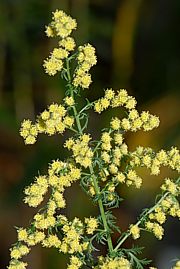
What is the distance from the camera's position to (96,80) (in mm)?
3000

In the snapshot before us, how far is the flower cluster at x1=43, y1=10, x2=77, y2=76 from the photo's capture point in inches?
36.4

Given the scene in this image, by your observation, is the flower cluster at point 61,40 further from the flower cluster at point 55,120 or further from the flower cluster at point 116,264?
the flower cluster at point 116,264

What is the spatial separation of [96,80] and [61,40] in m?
2.07

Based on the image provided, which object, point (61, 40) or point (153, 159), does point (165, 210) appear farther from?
point (61, 40)

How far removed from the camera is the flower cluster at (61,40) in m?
0.92

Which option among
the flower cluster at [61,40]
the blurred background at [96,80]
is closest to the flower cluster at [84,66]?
the flower cluster at [61,40]

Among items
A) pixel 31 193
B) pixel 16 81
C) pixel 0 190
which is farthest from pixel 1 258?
pixel 31 193

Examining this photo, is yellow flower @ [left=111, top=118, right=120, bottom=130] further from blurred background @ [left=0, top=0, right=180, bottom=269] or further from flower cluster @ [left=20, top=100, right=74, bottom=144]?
blurred background @ [left=0, top=0, right=180, bottom=269]

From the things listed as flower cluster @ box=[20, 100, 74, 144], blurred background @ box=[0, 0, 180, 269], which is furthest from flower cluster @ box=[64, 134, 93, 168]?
blurred background @ box=[0, 0, 180, 269]

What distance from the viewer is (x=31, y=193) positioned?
3.07ft

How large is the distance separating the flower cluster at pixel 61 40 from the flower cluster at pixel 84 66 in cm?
2

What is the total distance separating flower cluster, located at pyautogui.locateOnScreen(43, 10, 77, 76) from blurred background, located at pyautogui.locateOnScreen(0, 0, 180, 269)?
1530mm

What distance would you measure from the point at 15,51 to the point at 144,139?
2.00 feet

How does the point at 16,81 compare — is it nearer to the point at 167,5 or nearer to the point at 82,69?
the point at 167,5
